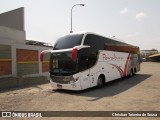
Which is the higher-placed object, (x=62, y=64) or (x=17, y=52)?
(x=17, y=52)

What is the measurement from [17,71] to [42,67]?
509cm

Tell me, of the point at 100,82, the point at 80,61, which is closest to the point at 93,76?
the point at 100,82

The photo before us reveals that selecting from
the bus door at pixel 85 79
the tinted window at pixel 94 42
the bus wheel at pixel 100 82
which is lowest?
the bus wheel at pixel 100 82

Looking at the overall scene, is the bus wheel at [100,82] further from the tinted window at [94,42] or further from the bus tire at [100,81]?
the tinted window at [94,42]

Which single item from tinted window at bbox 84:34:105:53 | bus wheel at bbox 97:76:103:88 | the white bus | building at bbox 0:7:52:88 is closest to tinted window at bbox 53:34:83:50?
the white bus

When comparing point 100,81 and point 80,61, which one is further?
point 100,81

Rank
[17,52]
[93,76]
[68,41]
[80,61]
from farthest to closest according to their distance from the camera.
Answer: [17,52], [93,76], [68,41], [80,61]

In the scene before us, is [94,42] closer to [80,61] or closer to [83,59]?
[83,59]

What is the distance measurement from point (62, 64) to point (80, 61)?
3.76 ft

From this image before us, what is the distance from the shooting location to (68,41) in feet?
41.0

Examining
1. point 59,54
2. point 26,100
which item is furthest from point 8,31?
point 26,100

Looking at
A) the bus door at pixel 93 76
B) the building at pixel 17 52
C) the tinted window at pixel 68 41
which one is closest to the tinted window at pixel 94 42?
the tinted window at pixel 68 41

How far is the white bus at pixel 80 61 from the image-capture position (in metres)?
11.7

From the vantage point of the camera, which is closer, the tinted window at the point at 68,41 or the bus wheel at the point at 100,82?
the tinted window at the point at 68,41
